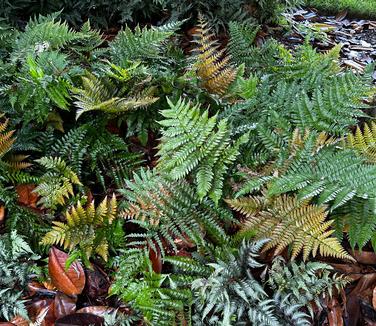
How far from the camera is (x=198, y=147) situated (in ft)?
9.29

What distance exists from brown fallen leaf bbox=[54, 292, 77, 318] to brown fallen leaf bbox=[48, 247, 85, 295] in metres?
0.04

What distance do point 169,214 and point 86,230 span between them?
537 mm

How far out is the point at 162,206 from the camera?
2744 mm

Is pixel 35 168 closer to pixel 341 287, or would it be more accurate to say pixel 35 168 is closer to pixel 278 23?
pixel 341 287

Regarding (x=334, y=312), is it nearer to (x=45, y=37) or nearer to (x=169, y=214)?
(x=169, y=214)

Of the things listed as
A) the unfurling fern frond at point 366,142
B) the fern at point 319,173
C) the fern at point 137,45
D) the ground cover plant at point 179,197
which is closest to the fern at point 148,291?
the ground cover plant at point 179,197

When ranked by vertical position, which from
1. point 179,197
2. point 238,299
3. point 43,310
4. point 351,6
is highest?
point 351,6

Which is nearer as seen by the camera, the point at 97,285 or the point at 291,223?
the point at 291,223

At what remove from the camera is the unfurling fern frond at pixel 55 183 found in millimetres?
2949

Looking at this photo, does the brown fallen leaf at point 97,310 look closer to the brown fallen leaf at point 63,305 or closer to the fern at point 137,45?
the brown fallen leaf at point 63,305

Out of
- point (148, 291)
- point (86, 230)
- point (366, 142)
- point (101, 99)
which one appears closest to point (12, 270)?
point (86, 230)

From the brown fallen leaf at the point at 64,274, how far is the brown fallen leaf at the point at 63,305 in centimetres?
4

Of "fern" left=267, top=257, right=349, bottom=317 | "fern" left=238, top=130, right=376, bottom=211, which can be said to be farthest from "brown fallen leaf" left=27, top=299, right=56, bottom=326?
"fern" left=238, top=130, right=376, bottom=211

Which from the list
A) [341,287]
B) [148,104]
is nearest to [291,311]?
[341,287]
